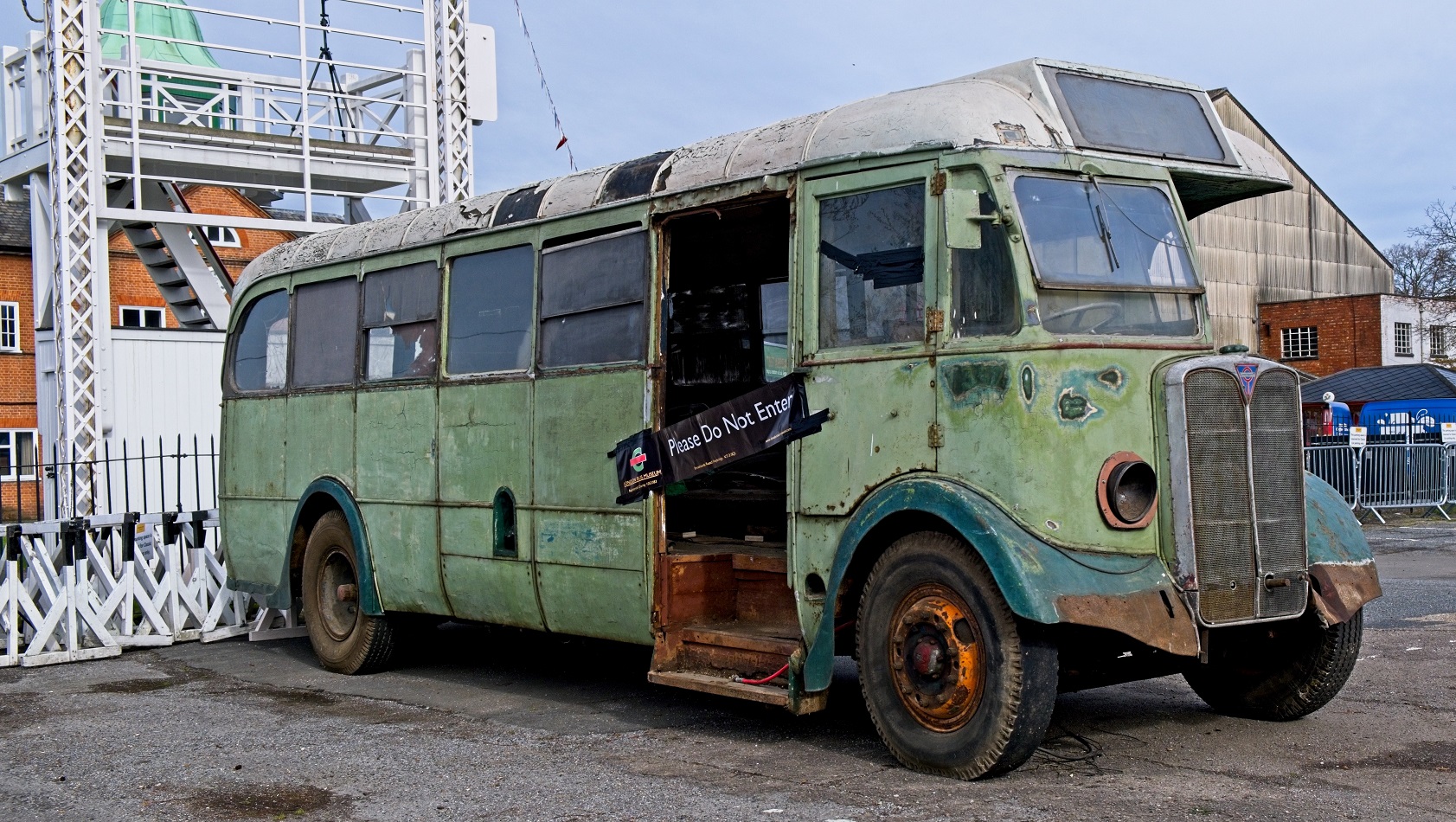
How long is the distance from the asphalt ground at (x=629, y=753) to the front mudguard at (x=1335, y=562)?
27.3 inches

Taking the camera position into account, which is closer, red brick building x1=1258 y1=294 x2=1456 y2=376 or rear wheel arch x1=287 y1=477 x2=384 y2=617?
rear wheel arch x1=287 y1=477 x2=384 y2=617

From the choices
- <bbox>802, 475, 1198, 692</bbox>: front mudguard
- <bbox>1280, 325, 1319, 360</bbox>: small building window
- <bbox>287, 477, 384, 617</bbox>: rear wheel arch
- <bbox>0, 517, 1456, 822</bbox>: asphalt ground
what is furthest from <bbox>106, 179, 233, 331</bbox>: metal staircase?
<bbox>1280, 325, 1319, 360</bbox>: small building window

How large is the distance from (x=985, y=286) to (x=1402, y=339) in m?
44.0

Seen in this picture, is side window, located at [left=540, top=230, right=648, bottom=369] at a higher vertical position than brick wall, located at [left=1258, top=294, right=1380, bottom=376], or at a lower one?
lower

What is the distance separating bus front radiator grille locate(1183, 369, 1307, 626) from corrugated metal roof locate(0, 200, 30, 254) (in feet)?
135

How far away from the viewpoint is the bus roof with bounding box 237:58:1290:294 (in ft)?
22.8

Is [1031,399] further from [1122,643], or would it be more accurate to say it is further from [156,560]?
[156,560]

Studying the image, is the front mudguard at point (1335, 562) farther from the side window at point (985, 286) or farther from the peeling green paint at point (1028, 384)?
the side window at point (985, 286)

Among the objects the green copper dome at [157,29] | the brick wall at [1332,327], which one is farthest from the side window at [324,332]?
the brick wall at [1332,327]

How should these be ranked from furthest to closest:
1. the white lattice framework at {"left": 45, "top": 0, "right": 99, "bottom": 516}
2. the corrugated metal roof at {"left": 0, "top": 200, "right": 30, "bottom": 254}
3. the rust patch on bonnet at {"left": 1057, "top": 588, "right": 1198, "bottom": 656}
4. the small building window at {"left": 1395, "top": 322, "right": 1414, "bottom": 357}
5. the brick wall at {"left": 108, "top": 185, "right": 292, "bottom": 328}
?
the small building window at {"left": 1395, "top": 322, "right": 1414, "bottom": 357}, the corrugated metal roof at {"left": 0, "top": 200, "right": 30, "bottom": 254}, the brick wall at {"left": 108, "top": 185, "right": 292, "bottom": 328}, the white lattice framework at {"left": 45, "top": 0, "right": 99, "bottom": 516}, the rust patch on bonnet at {"left": 1057, "top": 588, "right": 1198, "bottom": 656}

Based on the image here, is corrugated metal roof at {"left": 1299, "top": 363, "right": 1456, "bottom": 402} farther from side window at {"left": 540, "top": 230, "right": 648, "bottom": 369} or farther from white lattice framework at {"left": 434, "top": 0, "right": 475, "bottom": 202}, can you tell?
side window at {"left": 540, "top": 230, "right": 648, "bottom": 369}

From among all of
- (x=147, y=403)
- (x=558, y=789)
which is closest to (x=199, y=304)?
(x=147, y=403)

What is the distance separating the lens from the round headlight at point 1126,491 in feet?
20.9

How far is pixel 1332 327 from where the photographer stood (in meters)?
45.7
